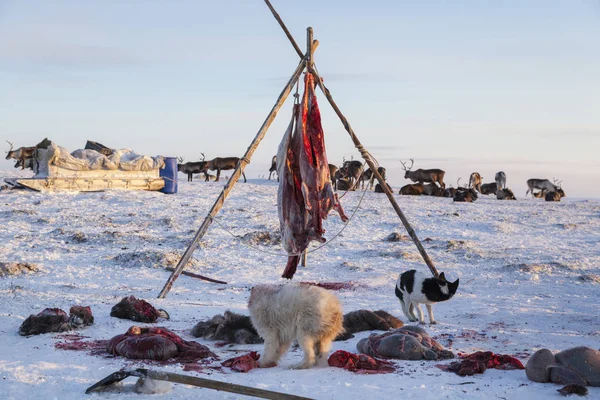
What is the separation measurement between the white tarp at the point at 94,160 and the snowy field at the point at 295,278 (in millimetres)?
1758

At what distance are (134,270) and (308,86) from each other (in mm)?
5352

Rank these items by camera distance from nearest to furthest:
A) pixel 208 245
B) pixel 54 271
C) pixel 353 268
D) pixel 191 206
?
pixel 54 271 → pixel 353 268 → pixel 208 245 → pixel 191 206

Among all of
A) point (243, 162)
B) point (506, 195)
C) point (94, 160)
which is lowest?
point (506, 195)

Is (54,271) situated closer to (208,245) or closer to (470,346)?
(208,245)

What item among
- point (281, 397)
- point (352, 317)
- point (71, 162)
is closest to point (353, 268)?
point (352, 317)

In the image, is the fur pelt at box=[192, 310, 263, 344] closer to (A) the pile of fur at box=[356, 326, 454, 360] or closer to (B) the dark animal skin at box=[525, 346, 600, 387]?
(A) the pile of fur at box=[356, 326, 454, 360]

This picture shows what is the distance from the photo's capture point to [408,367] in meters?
6.88

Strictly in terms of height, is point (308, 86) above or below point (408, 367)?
above

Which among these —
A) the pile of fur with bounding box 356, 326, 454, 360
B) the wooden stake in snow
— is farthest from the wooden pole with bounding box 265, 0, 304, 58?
the wooden stake in snow

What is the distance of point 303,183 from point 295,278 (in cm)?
430

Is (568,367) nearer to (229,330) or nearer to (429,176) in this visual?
(229,330)

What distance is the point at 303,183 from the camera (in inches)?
349

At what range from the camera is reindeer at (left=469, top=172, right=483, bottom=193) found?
124 ft

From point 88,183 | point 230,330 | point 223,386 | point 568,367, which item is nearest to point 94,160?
point 88,183
